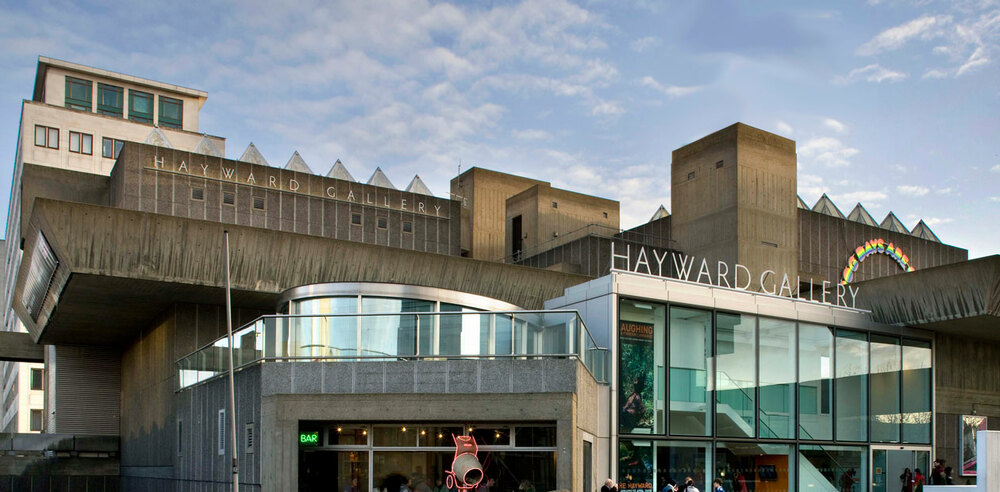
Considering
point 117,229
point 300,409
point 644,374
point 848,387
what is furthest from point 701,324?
point 117,229

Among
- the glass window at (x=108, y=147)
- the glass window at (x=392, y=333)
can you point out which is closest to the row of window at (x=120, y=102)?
the glass window at (x=108, y=147)

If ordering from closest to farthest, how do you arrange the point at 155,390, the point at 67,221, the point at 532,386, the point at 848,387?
1. the point at 532,386
2. the point at 67,221
3. the point at 848,387
4. the point at 155,390

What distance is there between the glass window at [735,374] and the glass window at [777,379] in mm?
451

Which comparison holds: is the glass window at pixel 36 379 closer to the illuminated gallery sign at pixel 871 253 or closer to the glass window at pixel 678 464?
the illuminated gallery sign at pixel 871 253

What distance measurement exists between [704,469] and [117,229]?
63.2 ft

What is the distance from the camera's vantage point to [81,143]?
83812mm

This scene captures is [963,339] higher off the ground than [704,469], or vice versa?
[963,339]

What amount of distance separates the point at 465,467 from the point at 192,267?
586 inches

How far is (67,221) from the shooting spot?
28578 mm

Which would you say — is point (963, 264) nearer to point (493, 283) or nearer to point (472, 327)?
point (493, 283)

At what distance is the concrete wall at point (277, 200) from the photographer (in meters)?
46.2

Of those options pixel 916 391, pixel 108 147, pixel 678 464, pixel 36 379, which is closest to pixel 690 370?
pixel 678 464

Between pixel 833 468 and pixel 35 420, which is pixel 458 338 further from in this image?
pixel 35 420

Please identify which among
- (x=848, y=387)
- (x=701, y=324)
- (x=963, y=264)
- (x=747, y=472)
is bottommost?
(x=747, y=472)
